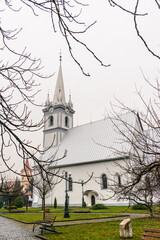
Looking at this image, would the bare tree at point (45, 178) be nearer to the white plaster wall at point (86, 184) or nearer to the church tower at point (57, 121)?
the white plaster wall at point (86, 184)

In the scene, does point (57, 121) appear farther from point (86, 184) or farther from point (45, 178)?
point (45, 178)

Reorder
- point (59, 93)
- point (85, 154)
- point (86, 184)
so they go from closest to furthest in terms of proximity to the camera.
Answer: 1. point (86, 184)
2. point (85, 154)
3. point (59, 93)

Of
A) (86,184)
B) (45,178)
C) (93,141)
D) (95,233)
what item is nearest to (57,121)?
(93,141)

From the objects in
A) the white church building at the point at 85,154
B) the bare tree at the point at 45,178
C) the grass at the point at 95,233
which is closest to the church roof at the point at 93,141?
the white church building at the point at 85,154

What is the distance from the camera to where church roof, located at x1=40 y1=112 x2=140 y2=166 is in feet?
99.6

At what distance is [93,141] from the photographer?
105 feet

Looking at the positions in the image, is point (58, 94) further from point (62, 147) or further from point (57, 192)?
point (57, 192)

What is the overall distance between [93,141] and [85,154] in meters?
2.24

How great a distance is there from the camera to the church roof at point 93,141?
30.4 m

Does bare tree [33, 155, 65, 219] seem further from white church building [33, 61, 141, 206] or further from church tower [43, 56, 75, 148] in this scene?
church tower [43, 56, 75, 148]

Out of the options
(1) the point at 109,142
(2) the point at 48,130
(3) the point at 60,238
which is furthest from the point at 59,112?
(3) the point at 60,238

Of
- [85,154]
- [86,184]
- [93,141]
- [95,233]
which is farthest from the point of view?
[85,154]

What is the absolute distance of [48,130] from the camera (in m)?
42.2

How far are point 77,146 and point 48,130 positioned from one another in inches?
362
